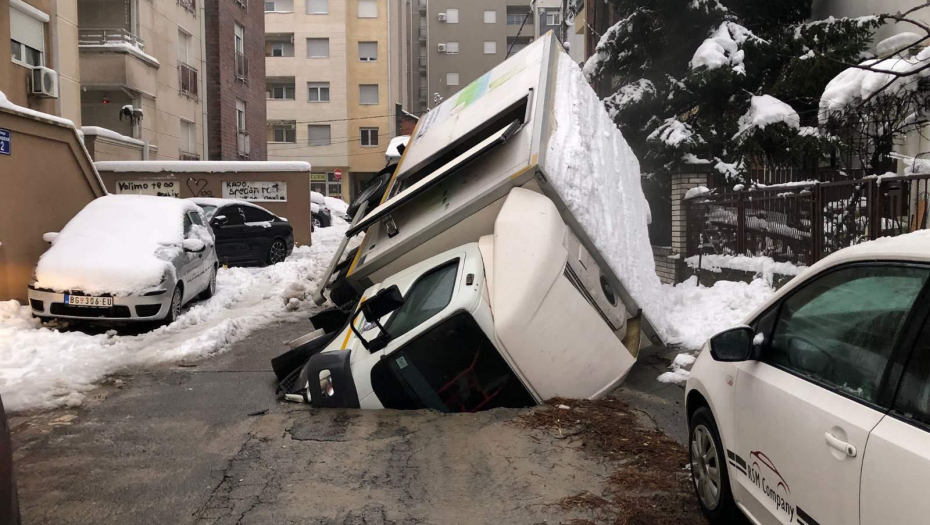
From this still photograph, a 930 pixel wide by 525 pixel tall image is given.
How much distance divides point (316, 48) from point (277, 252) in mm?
36370

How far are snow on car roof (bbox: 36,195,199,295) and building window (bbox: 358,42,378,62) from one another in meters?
41.2

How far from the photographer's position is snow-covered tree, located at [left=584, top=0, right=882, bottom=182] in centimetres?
1145

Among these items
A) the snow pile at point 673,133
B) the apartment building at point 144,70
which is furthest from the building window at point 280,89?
the snow pile at point 673,133

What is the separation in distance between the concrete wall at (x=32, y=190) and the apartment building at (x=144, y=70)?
36.1ft

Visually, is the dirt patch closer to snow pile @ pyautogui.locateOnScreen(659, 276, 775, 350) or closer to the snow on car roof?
snow pile @ pyautogui.locateOnScreen(659, 276, 775, 350)

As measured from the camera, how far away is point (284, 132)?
49875mm

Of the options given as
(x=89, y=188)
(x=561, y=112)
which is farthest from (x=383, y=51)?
(x=561, y=112)

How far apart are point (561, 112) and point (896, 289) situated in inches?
202

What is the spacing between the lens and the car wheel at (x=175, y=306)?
29.9 feet

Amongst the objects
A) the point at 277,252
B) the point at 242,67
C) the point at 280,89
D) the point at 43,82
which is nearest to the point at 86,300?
the point at 277,252

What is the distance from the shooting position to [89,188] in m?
11.6

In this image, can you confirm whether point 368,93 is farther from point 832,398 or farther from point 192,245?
point 832,398

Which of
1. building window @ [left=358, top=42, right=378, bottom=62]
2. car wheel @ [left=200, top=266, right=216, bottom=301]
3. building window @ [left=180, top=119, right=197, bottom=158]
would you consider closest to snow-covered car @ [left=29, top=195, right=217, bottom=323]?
car wheel @ [left=200, top=266, right=216, bottom=301]

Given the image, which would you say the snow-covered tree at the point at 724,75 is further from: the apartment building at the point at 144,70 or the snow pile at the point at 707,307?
the apartment building at the point at 144,70
